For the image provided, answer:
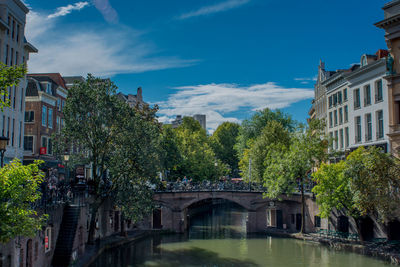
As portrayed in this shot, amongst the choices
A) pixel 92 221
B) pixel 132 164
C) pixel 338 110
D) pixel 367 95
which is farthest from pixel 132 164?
pixel 338 110

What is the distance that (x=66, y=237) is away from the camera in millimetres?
27453

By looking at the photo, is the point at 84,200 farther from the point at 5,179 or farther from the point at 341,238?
the point at 341,238

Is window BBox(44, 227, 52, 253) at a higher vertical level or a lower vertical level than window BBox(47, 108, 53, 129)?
lower

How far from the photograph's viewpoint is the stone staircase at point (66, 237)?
26516mm

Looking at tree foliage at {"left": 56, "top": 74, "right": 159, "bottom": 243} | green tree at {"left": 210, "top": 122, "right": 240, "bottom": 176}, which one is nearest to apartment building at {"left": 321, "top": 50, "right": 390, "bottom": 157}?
tree foliage at {"left": 56, "top": 74, "right": 159, "bottom": 243}

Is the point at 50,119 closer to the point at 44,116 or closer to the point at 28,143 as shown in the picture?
the point at 44,116

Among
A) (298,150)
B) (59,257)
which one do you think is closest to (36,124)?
(59,257)

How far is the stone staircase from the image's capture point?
26.5 metres

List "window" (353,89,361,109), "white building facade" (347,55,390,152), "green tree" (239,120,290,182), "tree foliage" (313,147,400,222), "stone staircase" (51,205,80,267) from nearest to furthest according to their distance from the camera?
1. "stone staircase" (51,205,80,267)
2. "tree foliage" (313,147,400,222)
3. "white building facade" (347,55,390,152)
4. "window" (353,89,361,109)
5. "green tree" (239,120,290,182)

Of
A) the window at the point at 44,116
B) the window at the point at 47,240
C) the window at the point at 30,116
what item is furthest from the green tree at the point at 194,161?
the window at the point at 47,240

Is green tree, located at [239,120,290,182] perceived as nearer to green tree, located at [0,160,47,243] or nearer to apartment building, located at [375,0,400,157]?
apartment building, located at [375,0,400,157]

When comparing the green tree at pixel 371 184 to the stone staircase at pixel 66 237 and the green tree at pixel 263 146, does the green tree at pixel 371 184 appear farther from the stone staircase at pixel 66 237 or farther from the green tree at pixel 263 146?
the green tree at pixel 263 146

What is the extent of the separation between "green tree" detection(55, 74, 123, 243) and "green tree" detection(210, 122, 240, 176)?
201 feet

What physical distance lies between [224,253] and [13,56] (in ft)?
81.1
